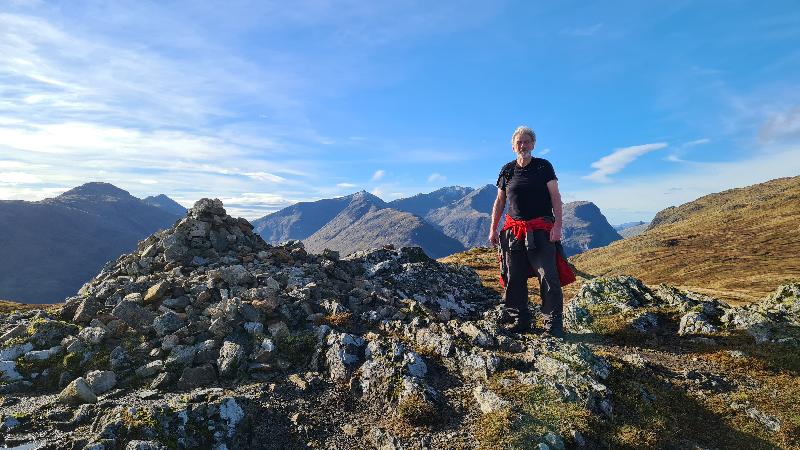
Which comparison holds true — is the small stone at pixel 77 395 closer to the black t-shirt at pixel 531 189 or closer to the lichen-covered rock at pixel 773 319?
the black t-shirt at pixel 531 189

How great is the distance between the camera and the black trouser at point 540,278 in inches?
519

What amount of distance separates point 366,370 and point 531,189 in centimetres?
730

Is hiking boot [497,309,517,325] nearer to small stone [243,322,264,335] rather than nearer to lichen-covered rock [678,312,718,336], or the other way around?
lichen-covered rock [678,312,718,336]

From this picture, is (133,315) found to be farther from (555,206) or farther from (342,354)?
(555,206)

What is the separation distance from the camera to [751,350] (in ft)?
41.9

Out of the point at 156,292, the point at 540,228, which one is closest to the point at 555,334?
the point at 540,228

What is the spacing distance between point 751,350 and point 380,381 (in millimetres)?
11168

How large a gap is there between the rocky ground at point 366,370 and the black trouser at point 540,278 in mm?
908

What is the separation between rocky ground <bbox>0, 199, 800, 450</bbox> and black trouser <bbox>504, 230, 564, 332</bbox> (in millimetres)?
908

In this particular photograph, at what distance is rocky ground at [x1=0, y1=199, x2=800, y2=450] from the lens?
938 centimetres

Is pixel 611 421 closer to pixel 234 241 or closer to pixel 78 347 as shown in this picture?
pixel 78 347

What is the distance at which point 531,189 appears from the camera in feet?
43.2

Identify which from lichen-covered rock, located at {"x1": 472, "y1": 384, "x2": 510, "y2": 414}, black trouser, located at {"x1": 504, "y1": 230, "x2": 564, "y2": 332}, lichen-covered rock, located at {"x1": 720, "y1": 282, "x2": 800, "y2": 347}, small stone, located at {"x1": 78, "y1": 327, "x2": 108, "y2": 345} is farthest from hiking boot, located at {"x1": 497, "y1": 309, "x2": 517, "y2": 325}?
small stone, located at {"x1": 78, "y1": 327, "x2": 108, "y2": 345}

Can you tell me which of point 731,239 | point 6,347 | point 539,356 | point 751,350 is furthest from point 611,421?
point 731,239
